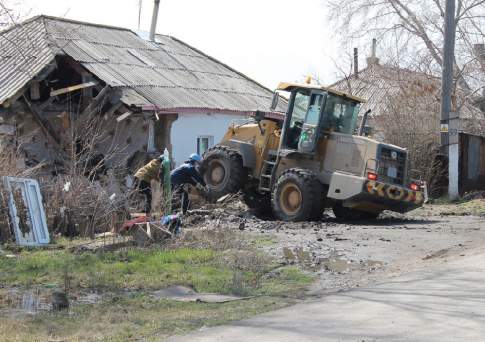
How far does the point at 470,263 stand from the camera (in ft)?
35.1

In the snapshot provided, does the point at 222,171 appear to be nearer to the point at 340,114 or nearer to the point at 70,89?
the point at 340,114

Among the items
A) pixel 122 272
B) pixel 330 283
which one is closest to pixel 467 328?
pixel 330 283

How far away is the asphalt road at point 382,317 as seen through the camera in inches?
262

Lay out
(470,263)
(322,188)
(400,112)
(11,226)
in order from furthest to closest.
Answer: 1. (400,112)
2. (322,188)
3. (11,226)
4. (470,263)

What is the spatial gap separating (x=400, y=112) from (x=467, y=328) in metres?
16.5

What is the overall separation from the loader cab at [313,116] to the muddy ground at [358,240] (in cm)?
182

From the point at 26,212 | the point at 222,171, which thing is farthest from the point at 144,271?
the point at 222,171

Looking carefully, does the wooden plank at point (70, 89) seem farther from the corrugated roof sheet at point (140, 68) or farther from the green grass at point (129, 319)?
the green grass at point (129, 319)

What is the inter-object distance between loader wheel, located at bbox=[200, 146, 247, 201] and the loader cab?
1.20m

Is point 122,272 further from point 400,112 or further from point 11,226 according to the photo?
point 400,112

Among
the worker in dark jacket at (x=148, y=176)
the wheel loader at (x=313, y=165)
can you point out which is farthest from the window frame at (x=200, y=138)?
the worker in dark jacket at (x=148, y=176)

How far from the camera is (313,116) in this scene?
1627cm

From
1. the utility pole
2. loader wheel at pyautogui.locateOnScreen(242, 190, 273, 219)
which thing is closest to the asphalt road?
loader wheel at pyautogui.locateOnScreen(242, 190, 273, 219)

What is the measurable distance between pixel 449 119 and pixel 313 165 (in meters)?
5.82
